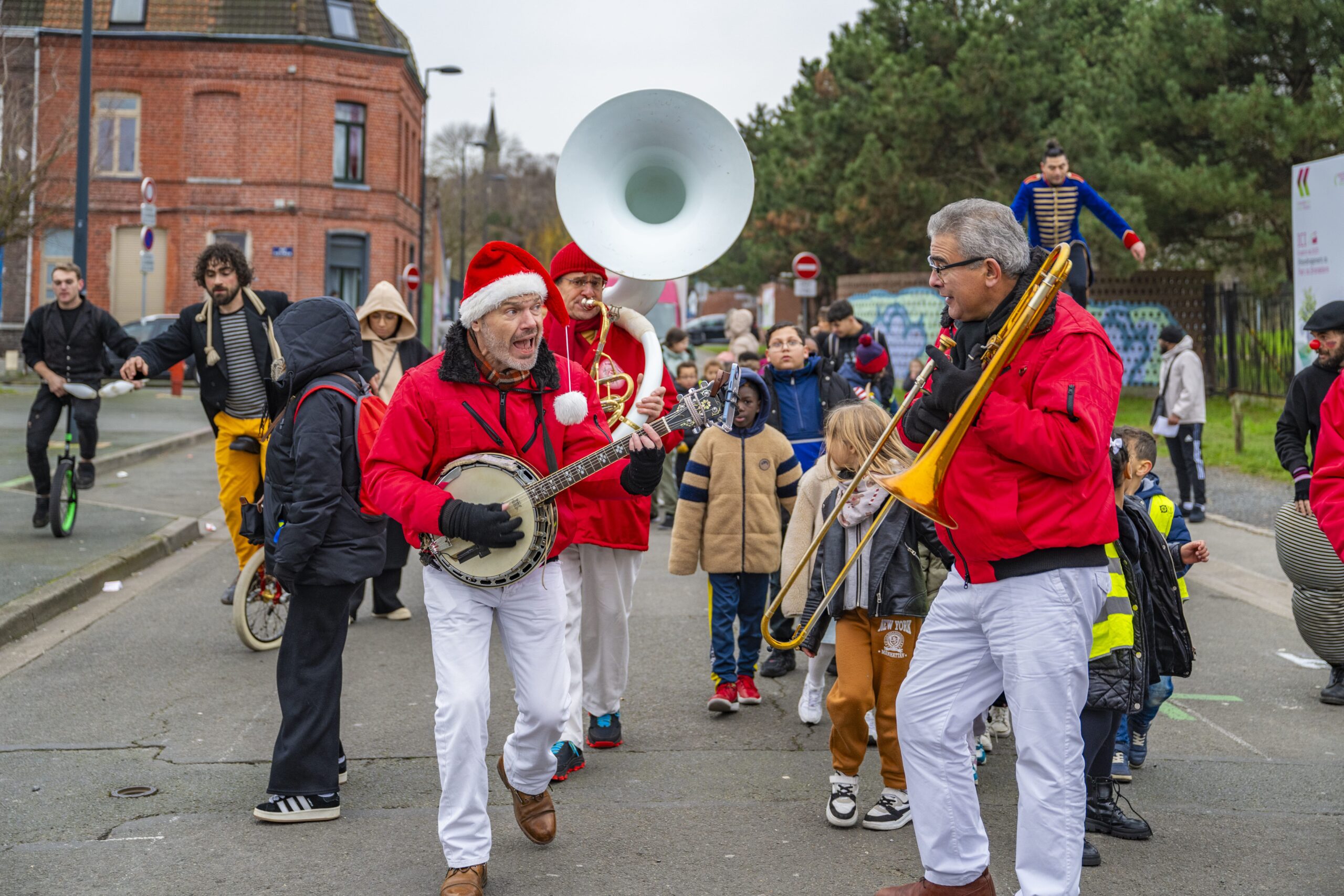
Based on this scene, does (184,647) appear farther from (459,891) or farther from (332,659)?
(459,891)

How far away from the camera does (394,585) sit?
8.65 meters

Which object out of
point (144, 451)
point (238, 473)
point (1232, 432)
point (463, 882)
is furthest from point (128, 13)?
point (463, 882)

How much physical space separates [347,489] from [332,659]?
0.63 metres

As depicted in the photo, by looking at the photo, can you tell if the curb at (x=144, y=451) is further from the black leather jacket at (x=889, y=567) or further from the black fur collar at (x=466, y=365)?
the black fur collar at (x=466, y=365)

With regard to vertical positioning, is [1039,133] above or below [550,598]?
above

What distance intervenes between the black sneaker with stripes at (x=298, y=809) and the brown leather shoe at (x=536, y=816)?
75 centimetres

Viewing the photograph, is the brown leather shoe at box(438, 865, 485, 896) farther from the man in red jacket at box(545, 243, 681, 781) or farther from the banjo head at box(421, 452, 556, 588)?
the man in red jacket at box(545, 243, 681, 781)

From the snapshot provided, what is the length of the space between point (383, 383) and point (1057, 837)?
584 centimetres

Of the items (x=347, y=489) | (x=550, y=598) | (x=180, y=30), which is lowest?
(x=550, y=598)

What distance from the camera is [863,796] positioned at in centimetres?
519

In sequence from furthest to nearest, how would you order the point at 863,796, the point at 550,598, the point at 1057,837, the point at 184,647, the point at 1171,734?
the point at 184,647
the point at 1171,734
the point at 863,796
the point at 550,598
the point at 1057,837

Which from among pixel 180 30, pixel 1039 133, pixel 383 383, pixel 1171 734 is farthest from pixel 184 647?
pixel 180 30

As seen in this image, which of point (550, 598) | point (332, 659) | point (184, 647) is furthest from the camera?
point (184, 647)

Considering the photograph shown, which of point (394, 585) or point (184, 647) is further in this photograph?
point (394, 585)
